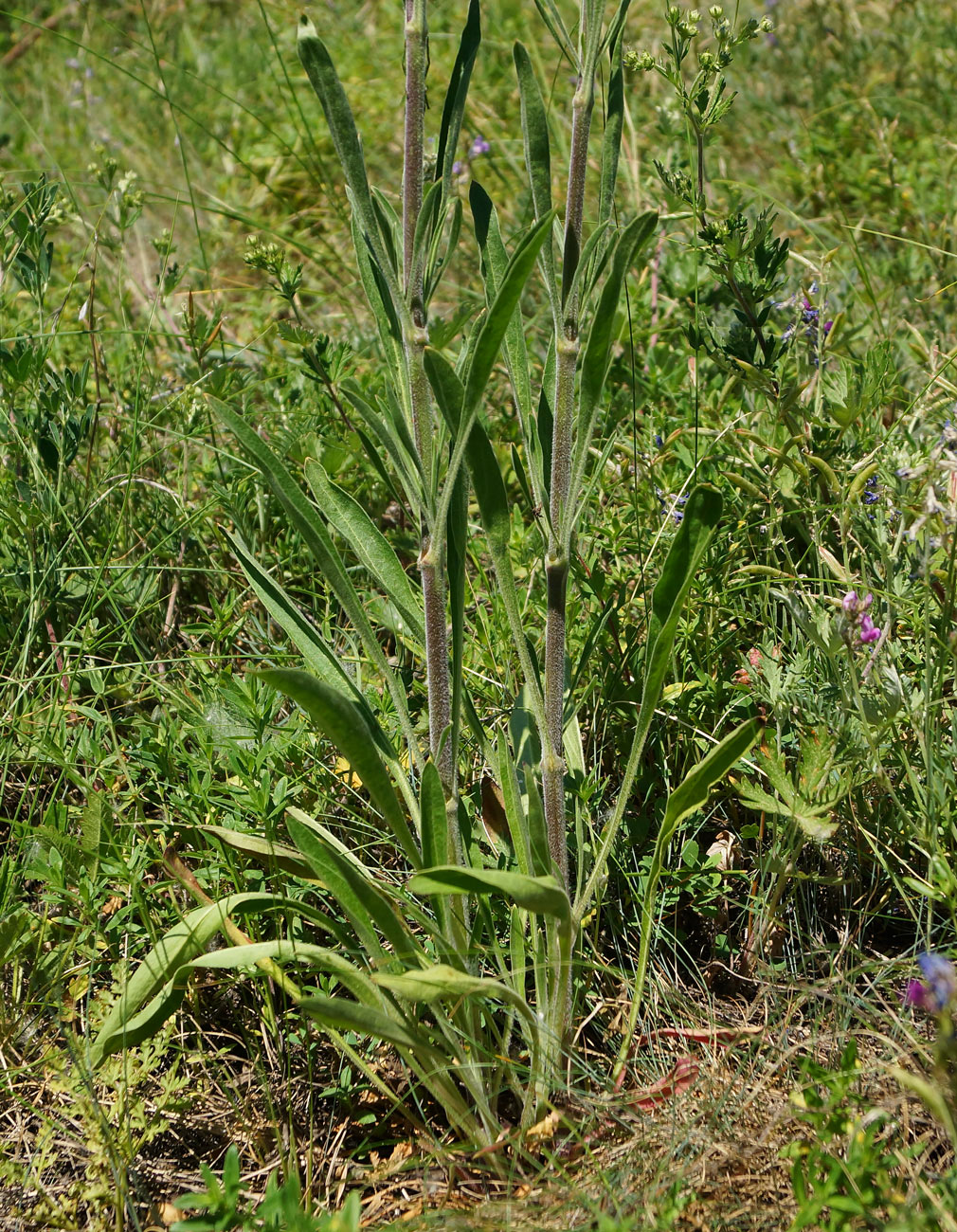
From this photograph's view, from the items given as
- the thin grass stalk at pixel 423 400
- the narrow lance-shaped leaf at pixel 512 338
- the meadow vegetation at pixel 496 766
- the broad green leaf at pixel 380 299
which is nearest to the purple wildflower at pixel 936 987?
the meadow vegetation at pixel 496 766

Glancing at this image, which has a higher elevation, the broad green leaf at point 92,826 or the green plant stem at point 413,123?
the green plant stem at point 413,123

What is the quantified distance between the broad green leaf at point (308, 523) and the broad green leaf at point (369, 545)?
0.21 ft

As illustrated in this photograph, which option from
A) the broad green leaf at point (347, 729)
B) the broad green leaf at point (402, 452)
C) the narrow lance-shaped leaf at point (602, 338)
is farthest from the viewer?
the broad green leaf at point (402, 452)

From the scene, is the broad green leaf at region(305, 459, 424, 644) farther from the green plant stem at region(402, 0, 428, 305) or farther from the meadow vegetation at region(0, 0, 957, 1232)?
the green plant stem at region(402, 0, 428, 305)

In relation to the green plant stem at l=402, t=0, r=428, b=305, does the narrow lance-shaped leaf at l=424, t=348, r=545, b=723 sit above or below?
below

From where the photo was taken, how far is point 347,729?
1.29 metres

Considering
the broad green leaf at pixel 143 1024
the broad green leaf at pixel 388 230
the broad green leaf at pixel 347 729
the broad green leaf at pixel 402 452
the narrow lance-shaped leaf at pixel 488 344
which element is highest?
the broad green leaf at pixel 388 230

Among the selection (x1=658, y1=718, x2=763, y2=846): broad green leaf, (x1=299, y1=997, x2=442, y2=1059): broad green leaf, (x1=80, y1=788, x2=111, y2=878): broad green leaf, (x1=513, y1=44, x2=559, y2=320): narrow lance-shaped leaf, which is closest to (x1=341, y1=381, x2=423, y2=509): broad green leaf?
(x1=513, y1=44, x2=559, y2=320): narrow lance-shaped leaf

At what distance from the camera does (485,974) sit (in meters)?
1.71

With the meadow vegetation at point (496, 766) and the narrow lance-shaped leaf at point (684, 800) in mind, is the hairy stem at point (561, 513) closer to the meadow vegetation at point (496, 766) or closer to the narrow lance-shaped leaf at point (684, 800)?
the meadow vegetation at point (496, 766)

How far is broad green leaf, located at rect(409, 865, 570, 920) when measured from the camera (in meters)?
1.21

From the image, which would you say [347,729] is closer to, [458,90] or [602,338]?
[602,338]

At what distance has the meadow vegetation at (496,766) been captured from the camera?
4.46 ft

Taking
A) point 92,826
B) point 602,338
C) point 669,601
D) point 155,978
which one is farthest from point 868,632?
point 92,826
